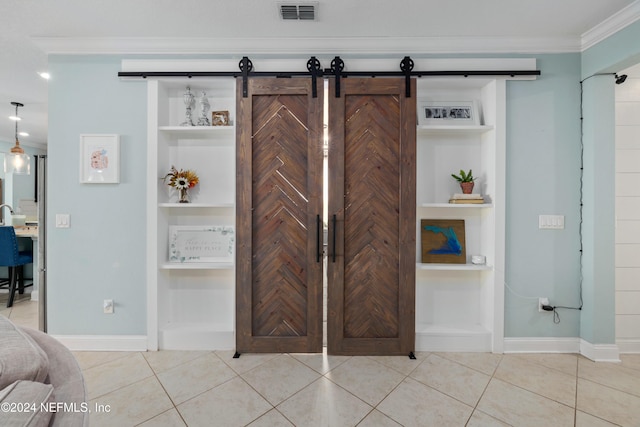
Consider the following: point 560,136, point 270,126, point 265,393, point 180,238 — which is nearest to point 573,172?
point 560,136

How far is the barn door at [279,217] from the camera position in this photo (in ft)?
7.57

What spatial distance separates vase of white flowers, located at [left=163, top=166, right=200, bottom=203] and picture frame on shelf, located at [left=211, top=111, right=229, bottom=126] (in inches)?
19.8

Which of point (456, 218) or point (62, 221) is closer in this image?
point (62, 221)

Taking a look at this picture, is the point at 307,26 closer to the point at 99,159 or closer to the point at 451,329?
the point at 99,159

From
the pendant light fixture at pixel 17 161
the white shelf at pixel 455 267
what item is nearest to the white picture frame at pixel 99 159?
the pendant light fixture at pixel 17 161

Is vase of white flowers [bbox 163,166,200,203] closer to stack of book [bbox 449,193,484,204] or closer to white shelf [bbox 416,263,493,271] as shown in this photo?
white shelf [bbox 416,263,493,271]

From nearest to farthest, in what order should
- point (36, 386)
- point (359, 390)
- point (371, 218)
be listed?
→ point (36, 386) < point (359, 390) < point (371, 218)

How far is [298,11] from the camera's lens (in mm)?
2051

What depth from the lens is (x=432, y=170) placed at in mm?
2586

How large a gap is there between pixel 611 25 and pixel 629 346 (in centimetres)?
265

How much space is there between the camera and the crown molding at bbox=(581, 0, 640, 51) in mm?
1994

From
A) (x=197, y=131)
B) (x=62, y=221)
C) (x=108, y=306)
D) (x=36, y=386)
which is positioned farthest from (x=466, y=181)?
(x=62, y=221)

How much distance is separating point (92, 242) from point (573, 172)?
13.9 feet

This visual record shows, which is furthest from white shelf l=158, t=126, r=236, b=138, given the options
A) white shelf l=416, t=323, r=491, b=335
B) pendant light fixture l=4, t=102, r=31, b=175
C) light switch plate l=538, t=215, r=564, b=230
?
pendant light fixture l=4, t=102, r=31, b=175
